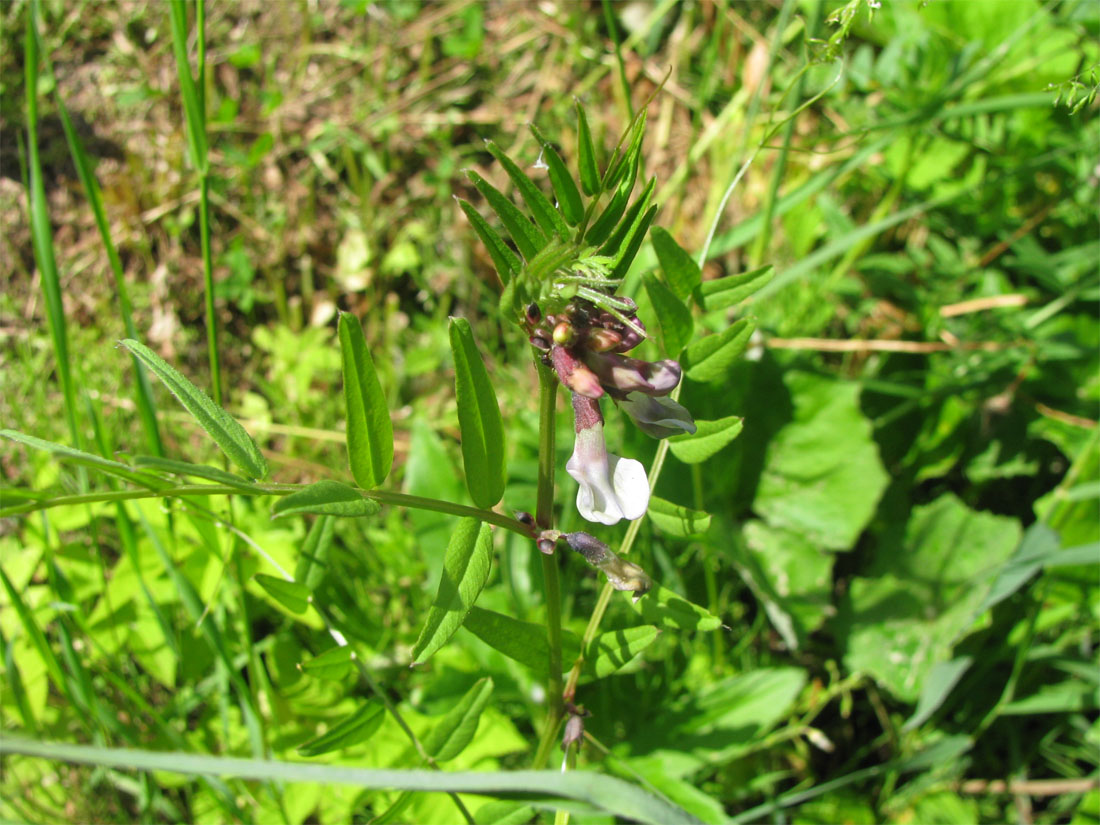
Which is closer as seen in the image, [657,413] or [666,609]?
[657,413]

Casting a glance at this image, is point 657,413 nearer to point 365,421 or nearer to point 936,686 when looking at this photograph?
point 365,421

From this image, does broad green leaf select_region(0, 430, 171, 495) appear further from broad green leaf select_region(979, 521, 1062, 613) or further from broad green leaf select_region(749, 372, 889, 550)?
broad green leaf select_region(749, 372, 889, 550)

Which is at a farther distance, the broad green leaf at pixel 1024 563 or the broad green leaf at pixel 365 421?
the broad green leaf at pixel 1024 563

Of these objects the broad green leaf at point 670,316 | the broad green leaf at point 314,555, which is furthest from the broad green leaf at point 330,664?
the broad green leaf at point 670,316

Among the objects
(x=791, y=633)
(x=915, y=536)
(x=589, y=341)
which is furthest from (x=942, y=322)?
(x=589, y=341)

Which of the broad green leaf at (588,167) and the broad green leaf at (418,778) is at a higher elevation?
the broad green leaf at (588,167)

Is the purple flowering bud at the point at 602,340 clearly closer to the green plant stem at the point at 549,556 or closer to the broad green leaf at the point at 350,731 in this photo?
the green plant stem at the point at 549,556

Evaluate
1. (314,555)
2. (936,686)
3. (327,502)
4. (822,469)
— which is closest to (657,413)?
(327,502)
